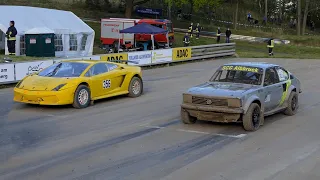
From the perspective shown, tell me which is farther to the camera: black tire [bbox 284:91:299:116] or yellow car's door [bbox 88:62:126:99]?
yellow car's door [bbox 88:62:126:99]

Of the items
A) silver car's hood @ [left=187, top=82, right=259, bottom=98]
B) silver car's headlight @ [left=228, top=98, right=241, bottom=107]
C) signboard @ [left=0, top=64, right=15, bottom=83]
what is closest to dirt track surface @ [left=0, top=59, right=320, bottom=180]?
silver car's headlight @ [left=228, top=98, right=241, bottom=107]

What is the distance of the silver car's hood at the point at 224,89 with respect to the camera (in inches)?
415

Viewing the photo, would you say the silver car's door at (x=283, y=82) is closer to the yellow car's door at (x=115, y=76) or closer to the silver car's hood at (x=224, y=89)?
the silver car's hood at (x=224, y=89)

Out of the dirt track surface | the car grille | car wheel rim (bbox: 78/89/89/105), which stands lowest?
the dirt track surface

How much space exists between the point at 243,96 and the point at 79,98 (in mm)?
4895

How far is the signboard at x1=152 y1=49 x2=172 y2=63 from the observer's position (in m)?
26.0

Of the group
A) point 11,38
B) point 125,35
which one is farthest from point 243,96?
point 125,35

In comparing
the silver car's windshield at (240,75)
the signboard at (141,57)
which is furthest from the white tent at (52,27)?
the silver car's windshield at (240,75)

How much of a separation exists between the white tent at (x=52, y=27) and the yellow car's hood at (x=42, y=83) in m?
13.3

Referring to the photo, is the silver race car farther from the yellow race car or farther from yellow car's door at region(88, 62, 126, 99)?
yellow car's door at region(88, 62, 126, 99)

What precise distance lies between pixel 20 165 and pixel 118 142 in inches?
86.2

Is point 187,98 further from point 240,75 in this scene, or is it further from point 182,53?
point 182,53

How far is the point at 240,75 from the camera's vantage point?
1162cm

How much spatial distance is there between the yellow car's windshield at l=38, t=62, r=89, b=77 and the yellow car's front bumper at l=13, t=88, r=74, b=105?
2.57 ft
